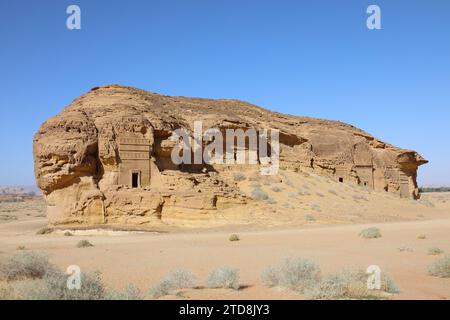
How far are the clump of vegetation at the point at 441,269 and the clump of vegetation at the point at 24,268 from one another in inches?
320

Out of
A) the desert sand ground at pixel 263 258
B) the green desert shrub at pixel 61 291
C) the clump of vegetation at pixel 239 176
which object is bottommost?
the desert sand ground at pixel 263 258

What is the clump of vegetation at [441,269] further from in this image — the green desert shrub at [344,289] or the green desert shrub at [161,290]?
the green desert shrub at [161,290]

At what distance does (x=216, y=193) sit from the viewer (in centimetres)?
2503

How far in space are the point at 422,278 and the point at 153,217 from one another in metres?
16.8

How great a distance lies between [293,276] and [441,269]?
161 inches

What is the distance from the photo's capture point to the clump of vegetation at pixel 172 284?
6.88 metres

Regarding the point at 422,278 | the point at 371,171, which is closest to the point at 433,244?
the point at 422,278

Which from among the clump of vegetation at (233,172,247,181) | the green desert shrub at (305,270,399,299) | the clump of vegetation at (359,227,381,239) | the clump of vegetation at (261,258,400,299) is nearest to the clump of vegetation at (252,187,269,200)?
the clump of vegetation at (233,172,247,181)

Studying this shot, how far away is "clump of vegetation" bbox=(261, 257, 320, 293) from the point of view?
7117 millimetres

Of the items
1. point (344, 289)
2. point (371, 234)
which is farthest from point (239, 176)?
point (344, 289)

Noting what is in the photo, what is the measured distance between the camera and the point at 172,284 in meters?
7.26

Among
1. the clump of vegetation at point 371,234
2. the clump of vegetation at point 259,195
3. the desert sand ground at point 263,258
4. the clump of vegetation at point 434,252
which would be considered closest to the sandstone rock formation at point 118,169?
the clump of vegetation at point 259,195

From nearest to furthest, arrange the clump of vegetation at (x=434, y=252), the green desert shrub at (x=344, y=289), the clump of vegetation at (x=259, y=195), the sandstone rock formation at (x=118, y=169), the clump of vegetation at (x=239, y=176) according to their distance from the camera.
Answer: the green desert shrub at (x=344, y=289)
the clump of vegetation at (x=434, y=252)
the sandstone rock formation at (x=118, y=169)
the clump of vegetation at (x=259, y=195)
the clump of vegetation at (x=239, y=176)
